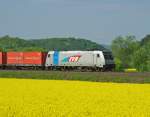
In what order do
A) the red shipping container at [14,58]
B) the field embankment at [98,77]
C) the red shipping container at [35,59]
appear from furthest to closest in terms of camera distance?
the red shipping container at [14,58]
the red shipping container at [35,59]
the field embankment at [98,77]

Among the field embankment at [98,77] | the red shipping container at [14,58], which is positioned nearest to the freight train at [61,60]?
the red shipping container at [14,58]

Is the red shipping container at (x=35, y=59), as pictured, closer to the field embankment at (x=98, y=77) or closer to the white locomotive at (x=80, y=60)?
the white locomotive at (x=80, y=60)

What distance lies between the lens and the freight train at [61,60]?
64250 mm

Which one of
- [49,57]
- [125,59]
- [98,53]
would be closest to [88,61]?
[98,53]

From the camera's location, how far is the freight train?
64250 millimetres

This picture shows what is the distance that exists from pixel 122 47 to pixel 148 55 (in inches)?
1124

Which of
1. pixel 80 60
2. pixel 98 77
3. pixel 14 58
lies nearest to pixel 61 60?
pixel 80 60

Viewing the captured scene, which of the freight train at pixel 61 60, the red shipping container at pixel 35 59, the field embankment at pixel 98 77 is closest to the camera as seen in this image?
the field embankment at pixel 98 77

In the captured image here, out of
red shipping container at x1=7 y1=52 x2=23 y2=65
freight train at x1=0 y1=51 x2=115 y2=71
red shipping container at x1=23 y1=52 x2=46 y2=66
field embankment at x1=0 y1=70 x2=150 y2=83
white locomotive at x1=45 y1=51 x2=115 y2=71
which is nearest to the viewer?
field embankment at x1=0 y1=70 x2=150 y2=83

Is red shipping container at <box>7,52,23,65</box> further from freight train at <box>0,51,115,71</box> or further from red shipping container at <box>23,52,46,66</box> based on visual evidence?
red shipping container at <box>23,52,46,66</box>

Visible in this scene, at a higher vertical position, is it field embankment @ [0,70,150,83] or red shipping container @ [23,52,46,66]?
red shipping container @ [23,52,46,66]


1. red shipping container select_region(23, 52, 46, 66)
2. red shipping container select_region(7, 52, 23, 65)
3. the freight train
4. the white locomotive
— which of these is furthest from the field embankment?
red shipping container select_region(7, 52, 23, 65)

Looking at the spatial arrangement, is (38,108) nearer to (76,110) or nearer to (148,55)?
(76,110)

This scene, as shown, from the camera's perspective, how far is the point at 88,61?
6562 centimetres
